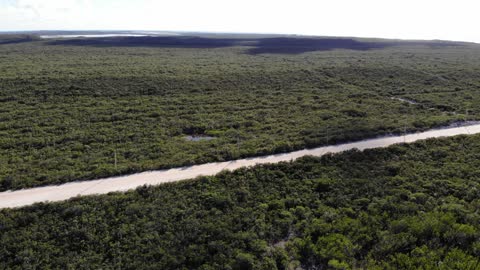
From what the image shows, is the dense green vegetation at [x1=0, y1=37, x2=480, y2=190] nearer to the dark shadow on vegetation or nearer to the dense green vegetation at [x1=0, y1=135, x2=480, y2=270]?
the dense green vegetation at [x1=0, y1=135, x2=480, y2=270]

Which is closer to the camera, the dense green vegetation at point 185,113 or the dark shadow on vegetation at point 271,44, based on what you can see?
the dense green vegetation at point 185,113

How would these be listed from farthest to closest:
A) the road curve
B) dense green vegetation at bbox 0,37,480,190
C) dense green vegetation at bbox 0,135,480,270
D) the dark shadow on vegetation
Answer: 1. the dark shadow on vegetation
2. dense green vegetation at bbox 0,37,480,190
3. the road curve
4. dense green vegetation at bbox 0,135,480,270

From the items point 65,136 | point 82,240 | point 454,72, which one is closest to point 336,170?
point 82,240

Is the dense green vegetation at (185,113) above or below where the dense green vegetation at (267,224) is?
above

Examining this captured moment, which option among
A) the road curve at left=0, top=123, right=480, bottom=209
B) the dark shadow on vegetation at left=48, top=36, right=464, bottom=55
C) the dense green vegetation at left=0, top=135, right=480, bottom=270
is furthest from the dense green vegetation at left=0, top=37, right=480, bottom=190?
the dark shadow on vegetation at left=48, top=36, right=464, bottom=55

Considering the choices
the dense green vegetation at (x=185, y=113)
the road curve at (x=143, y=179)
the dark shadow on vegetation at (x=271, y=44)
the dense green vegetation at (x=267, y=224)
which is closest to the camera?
the dense green vegetation at (x=267, y=224)

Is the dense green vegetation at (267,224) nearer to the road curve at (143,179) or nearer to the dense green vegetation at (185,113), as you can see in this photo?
the road curve at (143,179)

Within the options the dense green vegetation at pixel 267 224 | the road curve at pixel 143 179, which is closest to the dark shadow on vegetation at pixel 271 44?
the road curve at pixel 143 179
